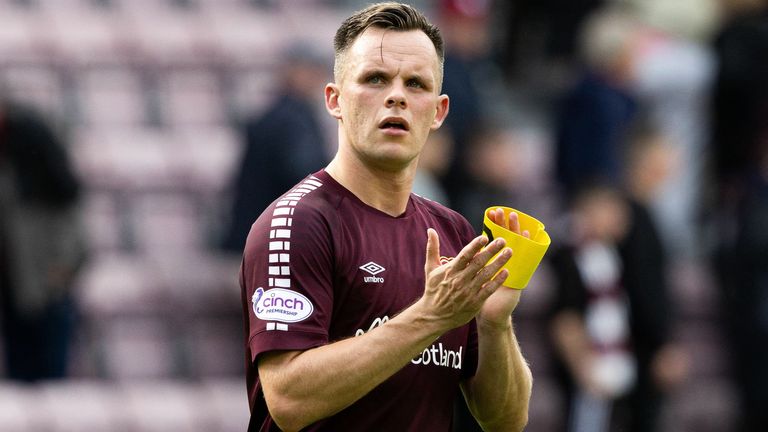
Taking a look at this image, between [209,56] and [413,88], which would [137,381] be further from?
[413,88]

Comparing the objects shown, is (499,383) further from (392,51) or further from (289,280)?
(392,51)

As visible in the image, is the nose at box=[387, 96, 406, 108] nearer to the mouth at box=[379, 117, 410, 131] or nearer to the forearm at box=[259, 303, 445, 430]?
the mouth at box=[379, 117, 410, 131]

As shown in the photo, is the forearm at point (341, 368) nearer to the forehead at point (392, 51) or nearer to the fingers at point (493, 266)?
the fingers at point (493, 266)

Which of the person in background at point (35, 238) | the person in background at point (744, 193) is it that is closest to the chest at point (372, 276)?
the person in background at point (35, 238)

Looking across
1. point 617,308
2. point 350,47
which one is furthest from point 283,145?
point 350,47

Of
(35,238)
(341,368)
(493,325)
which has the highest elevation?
(35,238)

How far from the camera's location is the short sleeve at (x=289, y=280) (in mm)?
3865

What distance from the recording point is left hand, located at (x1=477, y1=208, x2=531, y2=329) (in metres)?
4.03

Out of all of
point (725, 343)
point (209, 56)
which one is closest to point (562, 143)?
point (725, 343)

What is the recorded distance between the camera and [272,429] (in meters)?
4.07

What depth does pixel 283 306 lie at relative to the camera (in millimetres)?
3875

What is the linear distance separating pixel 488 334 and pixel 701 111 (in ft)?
22.8

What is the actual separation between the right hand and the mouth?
440 millimetres

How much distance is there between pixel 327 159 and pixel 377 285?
17.1ft
